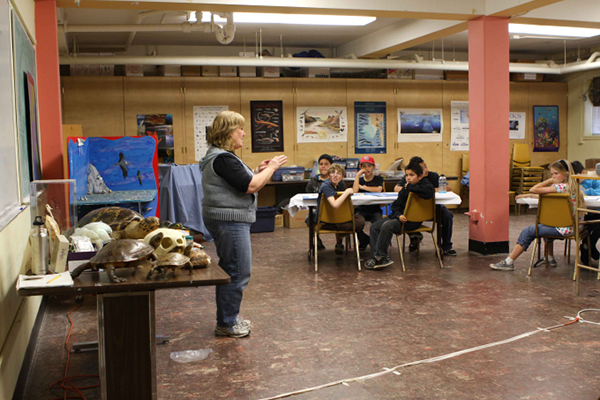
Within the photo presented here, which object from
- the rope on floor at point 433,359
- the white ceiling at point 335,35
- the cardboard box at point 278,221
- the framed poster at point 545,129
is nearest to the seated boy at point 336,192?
the white ceiling at point 335,35

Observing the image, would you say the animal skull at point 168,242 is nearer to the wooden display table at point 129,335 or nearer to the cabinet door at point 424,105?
the wooden display table at point 129,335

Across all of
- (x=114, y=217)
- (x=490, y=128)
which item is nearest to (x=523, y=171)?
(x=490, y=128)

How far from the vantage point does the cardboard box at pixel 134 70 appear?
958 centimetres

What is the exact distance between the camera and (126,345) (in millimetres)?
2588

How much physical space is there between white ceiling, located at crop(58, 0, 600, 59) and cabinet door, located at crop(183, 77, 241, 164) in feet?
2.40

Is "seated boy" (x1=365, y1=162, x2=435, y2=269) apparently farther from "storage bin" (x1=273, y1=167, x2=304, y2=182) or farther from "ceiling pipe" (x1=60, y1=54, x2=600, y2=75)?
"ceiling pipe" (x1=60, y1=54, x2=600, y2=75)

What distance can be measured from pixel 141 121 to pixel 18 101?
6014mm

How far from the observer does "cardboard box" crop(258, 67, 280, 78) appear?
1019 centimetres

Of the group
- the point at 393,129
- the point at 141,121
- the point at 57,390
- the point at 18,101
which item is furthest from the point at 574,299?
the point at 141,121

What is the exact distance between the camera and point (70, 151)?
5270 millimetres

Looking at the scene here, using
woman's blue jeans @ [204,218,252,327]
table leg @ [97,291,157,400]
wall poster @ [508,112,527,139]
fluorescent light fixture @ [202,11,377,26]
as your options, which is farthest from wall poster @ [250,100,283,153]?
table leg @ [97,291,157,400]

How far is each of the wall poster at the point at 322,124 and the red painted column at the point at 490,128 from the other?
4.07 m

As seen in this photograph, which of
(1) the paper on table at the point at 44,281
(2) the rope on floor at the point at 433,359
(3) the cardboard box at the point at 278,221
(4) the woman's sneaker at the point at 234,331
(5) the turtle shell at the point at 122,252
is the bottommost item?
(2) the rope on floor at the point at 433,359

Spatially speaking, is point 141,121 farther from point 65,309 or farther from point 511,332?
point 511,332
